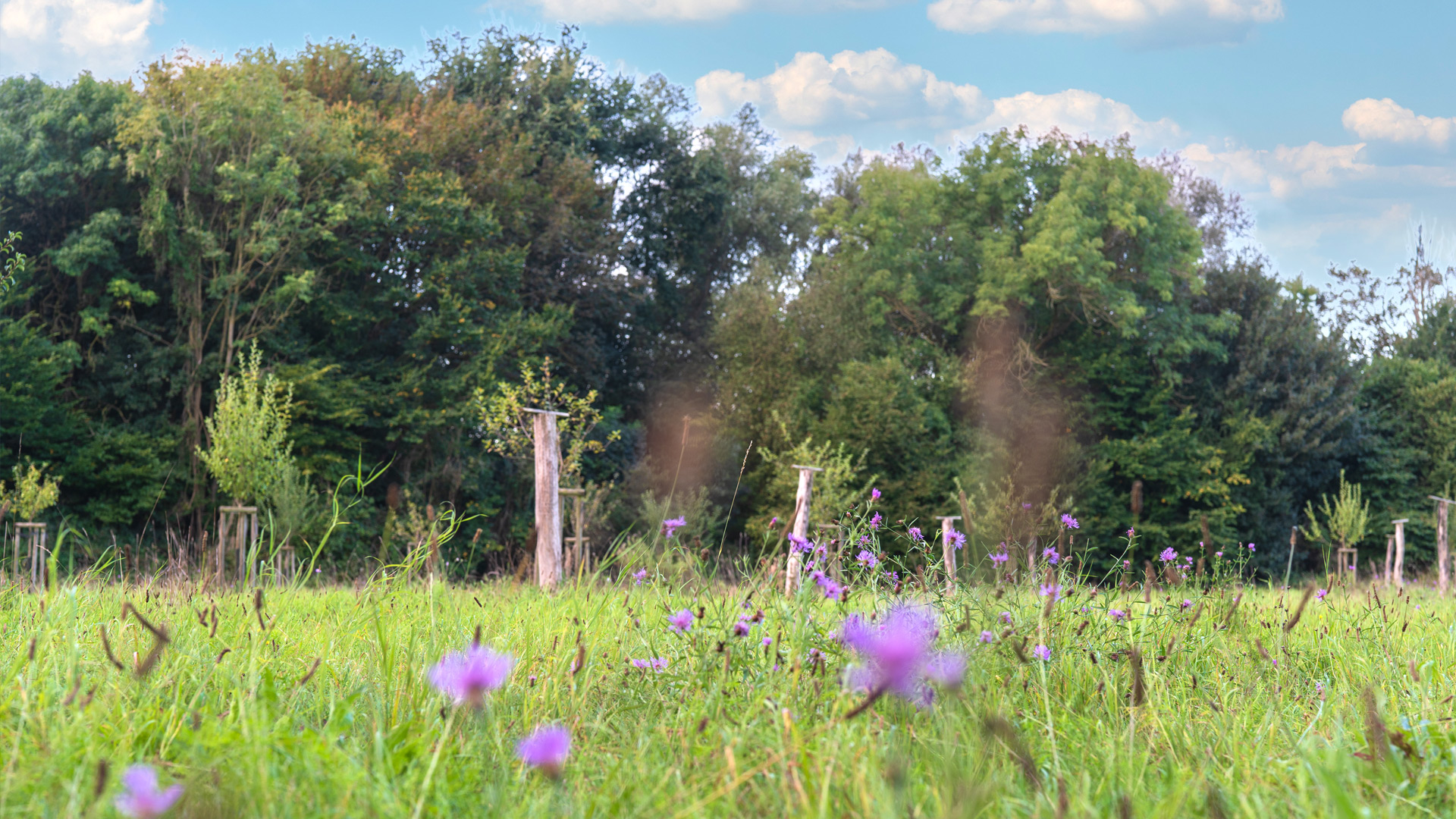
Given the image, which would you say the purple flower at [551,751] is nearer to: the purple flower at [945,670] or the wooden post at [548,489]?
the purple flower at [945,670]

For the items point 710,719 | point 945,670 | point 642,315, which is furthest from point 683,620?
point 642,315

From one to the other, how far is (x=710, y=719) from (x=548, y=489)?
6.20 meters

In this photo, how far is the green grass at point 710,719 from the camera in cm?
153

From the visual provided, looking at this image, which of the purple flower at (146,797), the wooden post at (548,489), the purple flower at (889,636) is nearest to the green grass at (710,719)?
the purple flower at (889,636)

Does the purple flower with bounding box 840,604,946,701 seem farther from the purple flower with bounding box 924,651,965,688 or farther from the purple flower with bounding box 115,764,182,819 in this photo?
the purple flower with bounding box 115,764,182,819

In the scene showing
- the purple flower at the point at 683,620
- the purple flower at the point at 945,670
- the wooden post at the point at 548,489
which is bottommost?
the wooden post at the point at 548,489

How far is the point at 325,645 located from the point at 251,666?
0.86m

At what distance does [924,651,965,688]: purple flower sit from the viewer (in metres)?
1.21

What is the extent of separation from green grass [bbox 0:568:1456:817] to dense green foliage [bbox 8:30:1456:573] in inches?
402

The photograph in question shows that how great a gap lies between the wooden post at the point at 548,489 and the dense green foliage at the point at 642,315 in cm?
518

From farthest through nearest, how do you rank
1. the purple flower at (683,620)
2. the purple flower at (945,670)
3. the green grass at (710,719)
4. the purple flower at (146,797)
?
the purple flower at (683,620), the green grass at (710,719), the purple flower at (945,670), the purple flower at (146,797)

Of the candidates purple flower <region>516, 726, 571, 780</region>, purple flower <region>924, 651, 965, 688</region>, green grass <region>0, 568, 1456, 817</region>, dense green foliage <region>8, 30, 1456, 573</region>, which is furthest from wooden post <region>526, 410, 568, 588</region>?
purple flower <region>516, 726, 571, 780</region>

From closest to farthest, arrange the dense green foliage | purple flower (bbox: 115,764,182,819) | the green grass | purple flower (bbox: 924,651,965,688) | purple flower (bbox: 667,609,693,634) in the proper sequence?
purple flower (bbox: 115,764,182,819) < purple flower (bbox: 924,651,965,688) < the green grass < purple flower (bbox: 667,609,693,634) < the dense green foliage

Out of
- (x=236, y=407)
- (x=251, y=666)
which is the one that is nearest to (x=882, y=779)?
(x=251, y=666)
